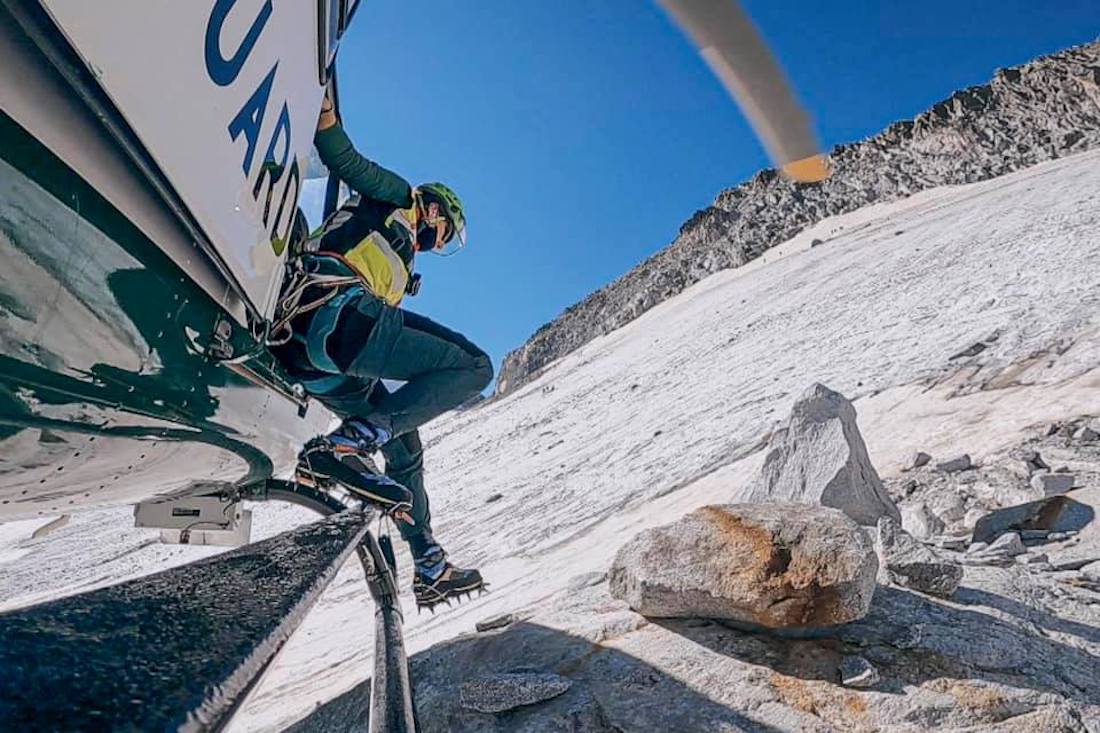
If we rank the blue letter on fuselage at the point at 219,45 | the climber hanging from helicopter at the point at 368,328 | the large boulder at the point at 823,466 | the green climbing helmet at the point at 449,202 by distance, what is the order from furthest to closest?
the large boulder at the point at 823,466 → the green climbing helmet at the point at 449,202 → the climber hanging from helicopter at the point at 368,328 → the blue letter on fuselage at the point at 219,45

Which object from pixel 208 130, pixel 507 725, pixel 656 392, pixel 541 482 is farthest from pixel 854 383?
pixel 208 130

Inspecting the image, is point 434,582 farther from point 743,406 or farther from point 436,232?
point 743,406

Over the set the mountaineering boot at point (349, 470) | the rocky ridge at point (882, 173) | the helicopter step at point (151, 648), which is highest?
the rocky ridge at point (882, 173)

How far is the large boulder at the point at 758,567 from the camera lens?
2.03m

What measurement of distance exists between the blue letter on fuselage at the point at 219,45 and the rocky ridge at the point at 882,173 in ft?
113

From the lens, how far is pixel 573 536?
541 centimetres

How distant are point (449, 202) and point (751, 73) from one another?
1.33 m

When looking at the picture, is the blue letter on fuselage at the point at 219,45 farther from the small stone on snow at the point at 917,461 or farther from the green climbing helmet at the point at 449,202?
the small stone on snow at the point at 917,461

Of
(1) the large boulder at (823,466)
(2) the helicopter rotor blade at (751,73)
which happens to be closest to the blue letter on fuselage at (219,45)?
(2) the helicopter rotor blade at (751,73)

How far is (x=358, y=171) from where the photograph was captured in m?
2.46

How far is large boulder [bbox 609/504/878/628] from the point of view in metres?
2.03

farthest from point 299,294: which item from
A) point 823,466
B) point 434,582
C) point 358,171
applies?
point 823,466

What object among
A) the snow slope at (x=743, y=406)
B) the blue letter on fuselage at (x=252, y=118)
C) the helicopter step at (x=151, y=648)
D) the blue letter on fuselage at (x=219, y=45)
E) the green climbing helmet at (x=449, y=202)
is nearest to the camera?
the helicopter step at (x=151, y=648)

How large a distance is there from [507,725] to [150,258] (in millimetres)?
1567
